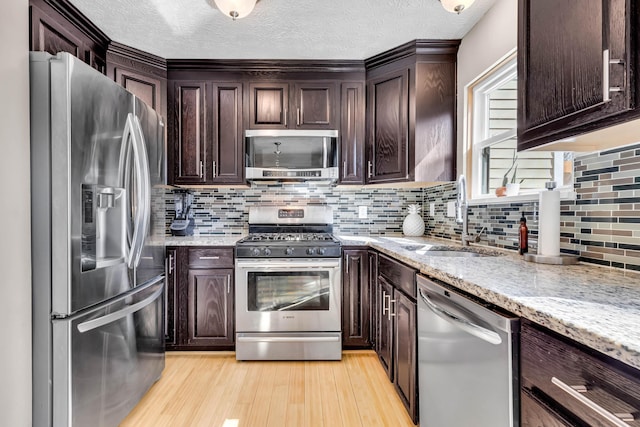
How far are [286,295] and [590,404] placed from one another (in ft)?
6.56

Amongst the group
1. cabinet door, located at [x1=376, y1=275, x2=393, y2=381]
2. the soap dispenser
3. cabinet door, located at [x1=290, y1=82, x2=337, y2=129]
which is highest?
cabinet door, located at [x1=290, y1=82, x2=337, y2=129]

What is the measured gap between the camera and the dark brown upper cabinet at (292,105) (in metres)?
2.76

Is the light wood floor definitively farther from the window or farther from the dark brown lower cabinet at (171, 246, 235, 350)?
the window

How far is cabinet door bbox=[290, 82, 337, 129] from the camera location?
9.08 feet

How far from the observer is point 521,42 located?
1.25m

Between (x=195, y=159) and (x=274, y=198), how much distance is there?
750mm

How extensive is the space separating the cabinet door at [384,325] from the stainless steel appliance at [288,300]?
31 cm

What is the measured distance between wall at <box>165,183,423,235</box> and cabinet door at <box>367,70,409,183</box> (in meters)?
0.40

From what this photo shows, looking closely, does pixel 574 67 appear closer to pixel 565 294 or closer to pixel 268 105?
pixel 565 294

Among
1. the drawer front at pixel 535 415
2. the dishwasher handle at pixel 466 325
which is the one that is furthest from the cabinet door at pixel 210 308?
the drawer front at pixel 535 415

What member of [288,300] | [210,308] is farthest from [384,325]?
[210,308]

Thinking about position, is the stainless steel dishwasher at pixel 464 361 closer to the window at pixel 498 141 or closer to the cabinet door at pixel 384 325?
the cabinet door at pixel 384 325

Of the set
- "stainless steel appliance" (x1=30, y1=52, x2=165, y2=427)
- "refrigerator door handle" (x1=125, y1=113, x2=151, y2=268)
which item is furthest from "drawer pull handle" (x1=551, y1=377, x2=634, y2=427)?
"refrigerator door handle" (x1=125, y1=113, x2=151, y2=268)

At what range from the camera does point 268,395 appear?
2025 mm
